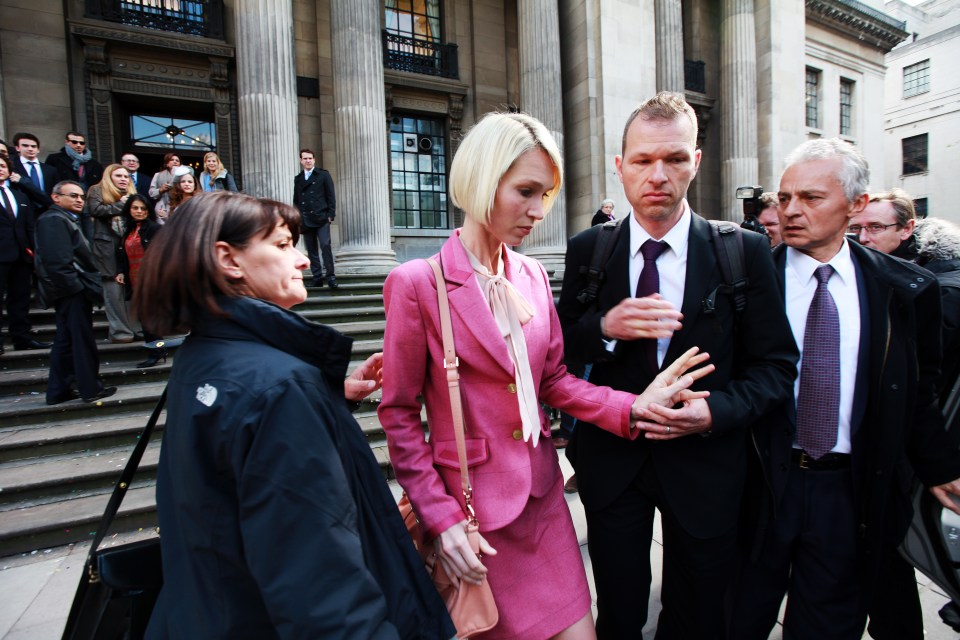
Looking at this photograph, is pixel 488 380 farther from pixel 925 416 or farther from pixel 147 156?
pixel 147 156

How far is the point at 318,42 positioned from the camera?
11.0 meters

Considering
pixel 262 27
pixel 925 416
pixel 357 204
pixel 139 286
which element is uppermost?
pixel 262 27

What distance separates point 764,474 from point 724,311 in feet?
2.19

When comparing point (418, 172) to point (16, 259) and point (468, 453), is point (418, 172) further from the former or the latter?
point (468, 453)

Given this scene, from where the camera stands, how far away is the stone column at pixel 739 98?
46.9 ft

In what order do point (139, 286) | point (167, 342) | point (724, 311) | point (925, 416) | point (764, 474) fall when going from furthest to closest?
1. point (167, 342)
2. point (925, 416)
3. point (764, 474)
4. point (724, 311)
5. point (139, 286)

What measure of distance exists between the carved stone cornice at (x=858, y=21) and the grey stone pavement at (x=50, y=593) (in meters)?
21.7

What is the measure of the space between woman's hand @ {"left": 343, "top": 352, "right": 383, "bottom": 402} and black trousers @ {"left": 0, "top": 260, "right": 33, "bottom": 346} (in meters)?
6.13

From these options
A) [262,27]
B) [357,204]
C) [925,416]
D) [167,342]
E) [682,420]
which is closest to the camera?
[682,420]

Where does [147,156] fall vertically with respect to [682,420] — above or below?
above

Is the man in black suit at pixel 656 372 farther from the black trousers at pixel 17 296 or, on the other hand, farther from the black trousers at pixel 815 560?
the black trousers at pixel 17 296

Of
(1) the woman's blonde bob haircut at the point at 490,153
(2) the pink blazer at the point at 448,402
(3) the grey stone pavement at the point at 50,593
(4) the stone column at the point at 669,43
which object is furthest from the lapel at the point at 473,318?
(4) the stone column at the point at 669,43

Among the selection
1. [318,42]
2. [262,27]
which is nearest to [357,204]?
[262,27]

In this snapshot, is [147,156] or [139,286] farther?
[147,156]
